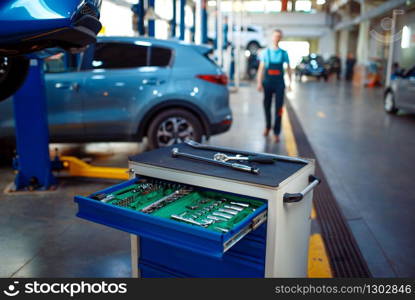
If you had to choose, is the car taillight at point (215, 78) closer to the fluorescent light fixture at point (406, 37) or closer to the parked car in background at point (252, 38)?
the fluorescent light fixture at point (406, 37)

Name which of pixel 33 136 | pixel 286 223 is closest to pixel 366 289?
pixel 286 223

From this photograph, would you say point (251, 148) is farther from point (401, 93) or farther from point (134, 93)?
point (401, 93)

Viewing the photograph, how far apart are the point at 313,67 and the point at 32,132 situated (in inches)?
975

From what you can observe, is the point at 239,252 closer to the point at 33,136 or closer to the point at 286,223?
the point at 286,223

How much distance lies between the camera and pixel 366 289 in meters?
1.92

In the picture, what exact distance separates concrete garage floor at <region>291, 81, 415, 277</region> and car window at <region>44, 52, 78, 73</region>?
352 cm

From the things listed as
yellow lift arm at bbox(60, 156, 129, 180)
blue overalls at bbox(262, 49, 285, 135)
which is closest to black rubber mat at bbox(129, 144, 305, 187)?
yellow lift arm at bbox(60, 156, 129, 180)

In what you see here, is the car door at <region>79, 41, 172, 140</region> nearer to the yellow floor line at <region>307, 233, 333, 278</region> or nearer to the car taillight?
the car taillight

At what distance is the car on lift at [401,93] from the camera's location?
9.73 m

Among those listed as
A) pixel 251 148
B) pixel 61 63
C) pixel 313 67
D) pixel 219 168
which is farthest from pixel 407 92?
pixel 313 67

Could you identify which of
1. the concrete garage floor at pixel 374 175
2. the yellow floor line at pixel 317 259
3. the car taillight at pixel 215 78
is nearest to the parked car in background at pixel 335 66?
the concrete garage floor at pixel 374 175

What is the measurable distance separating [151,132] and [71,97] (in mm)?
1089

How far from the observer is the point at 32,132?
165 inches

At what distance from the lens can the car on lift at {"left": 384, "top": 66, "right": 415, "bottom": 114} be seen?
973 centimetres
